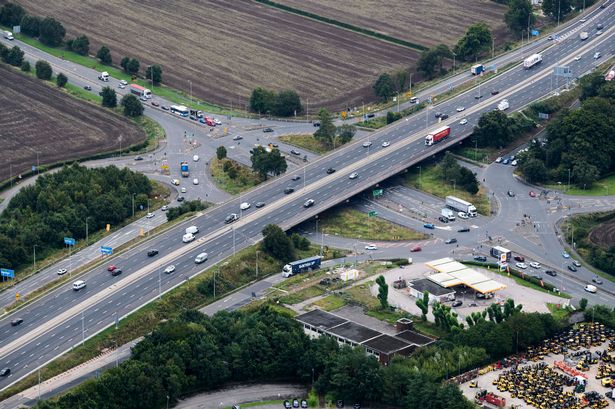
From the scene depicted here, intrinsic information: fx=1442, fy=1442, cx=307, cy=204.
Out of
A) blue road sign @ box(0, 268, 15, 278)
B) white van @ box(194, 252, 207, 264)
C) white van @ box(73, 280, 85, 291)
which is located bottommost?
blue road sign @ box(0, 268, 15, 278)

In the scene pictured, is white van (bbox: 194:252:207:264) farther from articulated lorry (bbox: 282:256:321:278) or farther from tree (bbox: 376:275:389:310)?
tree (bbox: 376:275:389:310)

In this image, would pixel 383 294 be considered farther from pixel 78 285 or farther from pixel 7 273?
pixel 7 273

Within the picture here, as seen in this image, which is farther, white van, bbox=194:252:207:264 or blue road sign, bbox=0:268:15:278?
white van, bbox=194:252:207:264

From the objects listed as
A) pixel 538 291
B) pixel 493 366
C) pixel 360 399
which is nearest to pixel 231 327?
pixel 360 399

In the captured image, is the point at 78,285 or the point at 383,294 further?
the point at 78,285

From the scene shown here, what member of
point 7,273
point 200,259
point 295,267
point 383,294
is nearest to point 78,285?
point 7,273

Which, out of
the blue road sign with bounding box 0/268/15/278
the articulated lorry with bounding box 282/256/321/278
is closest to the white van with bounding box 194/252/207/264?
the articulated lorry with bounding box 282/256/321/278

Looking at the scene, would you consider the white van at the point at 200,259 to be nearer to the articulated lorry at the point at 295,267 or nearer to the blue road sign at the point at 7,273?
the articulated lorry at the point at 295,267

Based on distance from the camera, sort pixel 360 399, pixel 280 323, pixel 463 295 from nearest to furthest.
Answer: pixel 360 399
pixel 280 323
pixel 463 295

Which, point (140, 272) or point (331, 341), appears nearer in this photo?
point (331, 341)

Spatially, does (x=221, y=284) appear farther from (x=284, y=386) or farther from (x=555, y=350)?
(x=555, y=350)

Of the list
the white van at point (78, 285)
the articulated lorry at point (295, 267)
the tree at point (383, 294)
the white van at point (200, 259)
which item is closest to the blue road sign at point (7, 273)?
the white van at point (78, 285)
